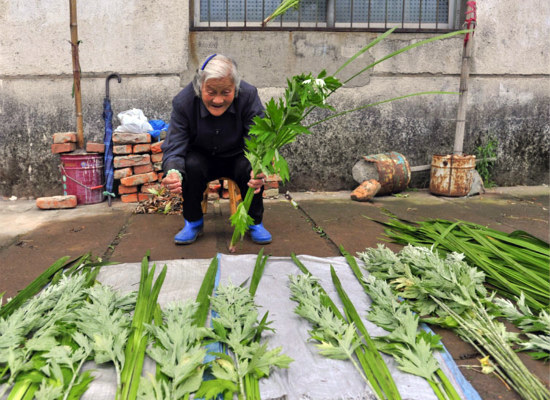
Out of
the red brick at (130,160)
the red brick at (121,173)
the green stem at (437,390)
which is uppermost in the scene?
the red brick at (130,160)

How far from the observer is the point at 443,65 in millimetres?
4789

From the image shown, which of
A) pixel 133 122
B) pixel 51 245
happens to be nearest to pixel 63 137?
pixel 133 122

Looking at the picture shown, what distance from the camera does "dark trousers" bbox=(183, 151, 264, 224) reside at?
2.89m

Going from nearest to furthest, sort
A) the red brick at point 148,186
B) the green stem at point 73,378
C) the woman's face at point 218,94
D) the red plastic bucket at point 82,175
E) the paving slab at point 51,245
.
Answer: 1. the green stem at point 73,378
2. the paving slab at point 51,245
3. the woman's face at point 218,94
4. the red plastic bucket at point 82,175
5. the red brick at point 148,186

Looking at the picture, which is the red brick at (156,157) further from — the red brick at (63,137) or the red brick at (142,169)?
the red brick at (63,137)

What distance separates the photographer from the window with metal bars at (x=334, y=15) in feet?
15.2

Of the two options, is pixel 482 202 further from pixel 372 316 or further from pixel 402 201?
pixel 372 316

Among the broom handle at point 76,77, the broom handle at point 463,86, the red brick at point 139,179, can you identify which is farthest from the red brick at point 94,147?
the broom handle at point 463,86

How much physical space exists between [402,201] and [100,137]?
3.21 m

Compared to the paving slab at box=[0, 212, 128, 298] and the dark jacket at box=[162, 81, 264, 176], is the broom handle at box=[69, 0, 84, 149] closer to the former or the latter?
the paving slab at box=[0, 212, 128, 298]

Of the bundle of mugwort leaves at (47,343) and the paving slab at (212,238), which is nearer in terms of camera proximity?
the bundle of mugwort leaves at (47,343)

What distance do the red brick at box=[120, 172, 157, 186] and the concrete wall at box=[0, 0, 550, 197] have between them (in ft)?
2.24

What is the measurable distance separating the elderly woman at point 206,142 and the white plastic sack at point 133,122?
4.89ft

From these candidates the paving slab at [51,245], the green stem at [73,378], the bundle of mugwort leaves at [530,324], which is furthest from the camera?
the paving slab at [51,245]
